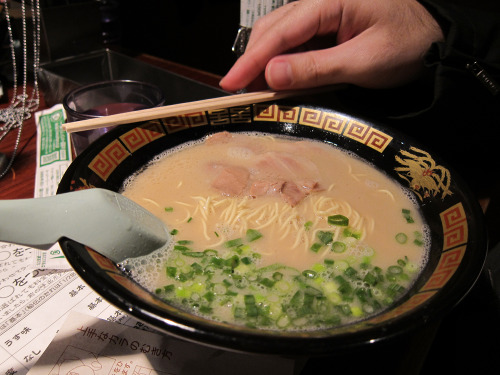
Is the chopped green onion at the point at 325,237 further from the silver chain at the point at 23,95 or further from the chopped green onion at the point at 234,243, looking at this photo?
the silver chain at the point at 23,95

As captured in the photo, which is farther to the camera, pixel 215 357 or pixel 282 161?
pixel 282 161

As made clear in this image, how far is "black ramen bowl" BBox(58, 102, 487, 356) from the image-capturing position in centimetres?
79

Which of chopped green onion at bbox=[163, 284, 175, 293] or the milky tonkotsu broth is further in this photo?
the milky tonkotsu broth

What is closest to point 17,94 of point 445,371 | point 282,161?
point 282,161

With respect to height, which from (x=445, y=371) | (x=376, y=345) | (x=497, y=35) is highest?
(x=497, y=35)

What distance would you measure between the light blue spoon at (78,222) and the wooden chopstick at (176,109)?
20.2 inches

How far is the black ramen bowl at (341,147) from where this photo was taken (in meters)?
0.79

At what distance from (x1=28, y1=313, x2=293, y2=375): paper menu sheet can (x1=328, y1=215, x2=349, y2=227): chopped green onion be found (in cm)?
54

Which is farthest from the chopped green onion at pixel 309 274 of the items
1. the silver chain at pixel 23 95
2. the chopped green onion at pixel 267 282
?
the silver chain at pixel 23 95

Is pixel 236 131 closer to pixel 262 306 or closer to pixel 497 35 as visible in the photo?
pixel 262 306

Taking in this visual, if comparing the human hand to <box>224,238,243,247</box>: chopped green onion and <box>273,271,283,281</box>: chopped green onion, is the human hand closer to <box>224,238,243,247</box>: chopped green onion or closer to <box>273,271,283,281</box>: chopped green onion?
<box>224,238,243,247</box>: chopped green onion

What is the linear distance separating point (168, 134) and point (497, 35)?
172 centimetres

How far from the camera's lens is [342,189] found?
1.63m

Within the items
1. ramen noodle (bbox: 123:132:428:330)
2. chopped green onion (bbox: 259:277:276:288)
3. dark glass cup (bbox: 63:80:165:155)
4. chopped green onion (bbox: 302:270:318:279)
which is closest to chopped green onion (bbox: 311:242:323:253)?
ramen noodle (bbox: 123:132:428:330)
